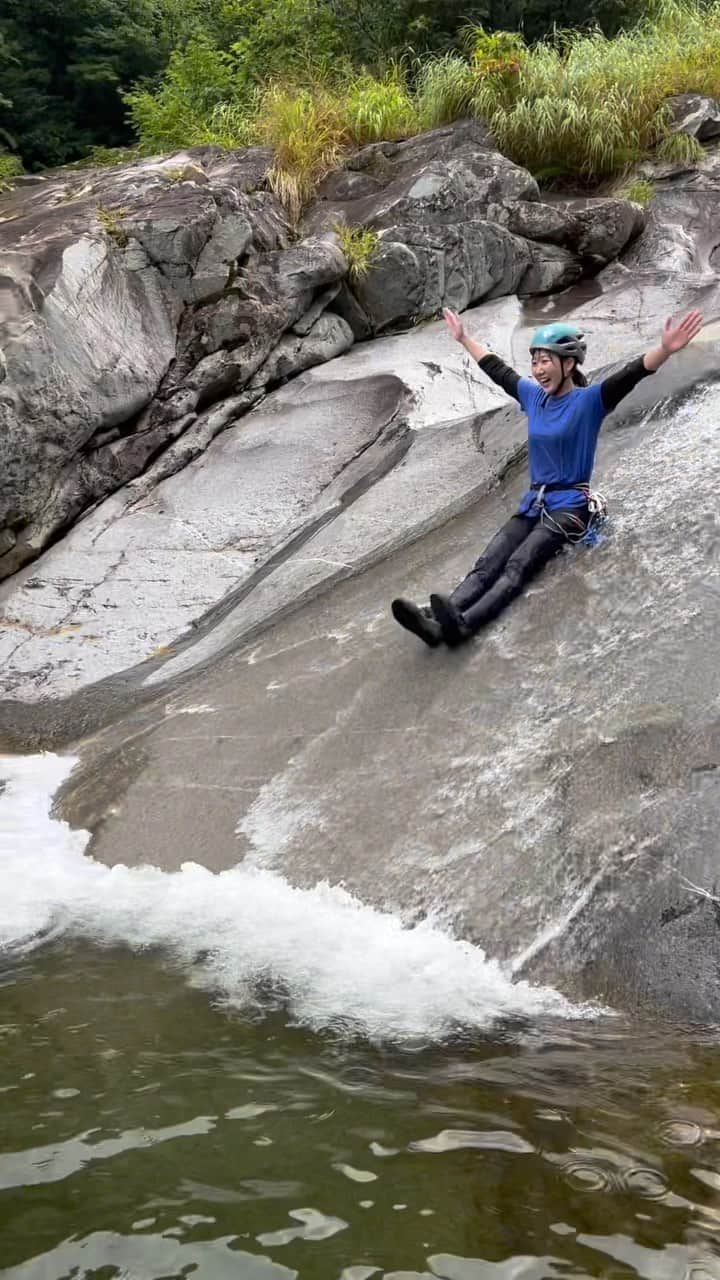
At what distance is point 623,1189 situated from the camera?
6.93ft

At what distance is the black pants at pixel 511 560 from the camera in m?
4.73

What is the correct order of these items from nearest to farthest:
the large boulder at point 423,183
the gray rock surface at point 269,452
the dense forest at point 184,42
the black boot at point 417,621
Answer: the black boot at point 417,621, the gray rock surface at point 269,452, the large boulder at point 423,183, the dense forest at point 184,42

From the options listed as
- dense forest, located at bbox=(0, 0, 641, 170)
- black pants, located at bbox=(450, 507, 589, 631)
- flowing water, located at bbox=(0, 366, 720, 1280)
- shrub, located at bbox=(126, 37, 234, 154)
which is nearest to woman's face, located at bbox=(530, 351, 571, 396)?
black pants, located at bbox=(450, 507, 589, 631)

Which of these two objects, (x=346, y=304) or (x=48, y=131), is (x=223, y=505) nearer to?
(x=346, y=304)

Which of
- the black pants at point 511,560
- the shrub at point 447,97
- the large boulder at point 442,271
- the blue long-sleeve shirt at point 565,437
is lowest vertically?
the black pants at point 511,560

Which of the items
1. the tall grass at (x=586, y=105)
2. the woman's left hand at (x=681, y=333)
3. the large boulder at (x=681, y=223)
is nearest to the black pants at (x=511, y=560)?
the woman's left hand at (x=681, y=333)

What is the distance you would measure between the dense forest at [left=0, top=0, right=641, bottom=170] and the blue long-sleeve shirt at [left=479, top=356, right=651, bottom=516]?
8.42 meters

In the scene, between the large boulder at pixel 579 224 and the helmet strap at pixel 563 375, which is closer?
the helmet strap at pixel 563 375

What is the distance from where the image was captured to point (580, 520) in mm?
4891

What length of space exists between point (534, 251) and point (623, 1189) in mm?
8366

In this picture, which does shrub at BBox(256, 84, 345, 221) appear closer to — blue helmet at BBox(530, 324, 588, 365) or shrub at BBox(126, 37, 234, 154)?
shrub at BBox(126, 37, 234, 154)

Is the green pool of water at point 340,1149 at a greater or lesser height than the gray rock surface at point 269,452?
lesser

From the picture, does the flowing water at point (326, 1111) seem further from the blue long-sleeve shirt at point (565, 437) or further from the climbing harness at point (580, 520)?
the blue long-sleeve shirt at point (565, 437)

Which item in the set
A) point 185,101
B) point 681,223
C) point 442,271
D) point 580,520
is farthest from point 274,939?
point 185,101
